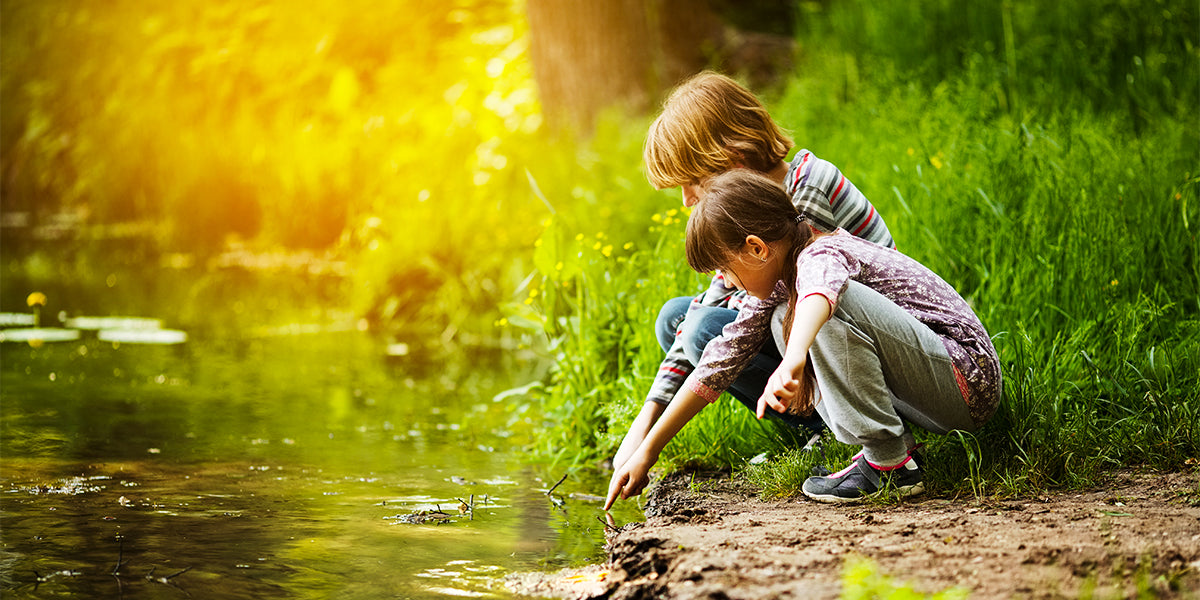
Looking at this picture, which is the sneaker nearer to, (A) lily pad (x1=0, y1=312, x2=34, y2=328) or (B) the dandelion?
(B) the dandelion

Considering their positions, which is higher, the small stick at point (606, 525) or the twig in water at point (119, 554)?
the twig in water at point (119, 554)

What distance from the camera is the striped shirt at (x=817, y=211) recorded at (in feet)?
10.00

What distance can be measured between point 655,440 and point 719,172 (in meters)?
0.73

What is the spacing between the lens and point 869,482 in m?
2.97

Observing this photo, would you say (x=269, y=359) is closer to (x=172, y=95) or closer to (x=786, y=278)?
(x=786, y=278)

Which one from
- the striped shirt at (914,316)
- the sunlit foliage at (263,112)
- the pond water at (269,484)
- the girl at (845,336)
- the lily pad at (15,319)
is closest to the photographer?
the pond water at (269,484)

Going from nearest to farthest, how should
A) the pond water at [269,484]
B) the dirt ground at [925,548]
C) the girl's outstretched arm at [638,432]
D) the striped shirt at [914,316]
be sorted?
the dirt ground at [925,548] → the pond water at [269,484] → the striped shirt at [914,316] → the girl's outstretched arm at [638,432]

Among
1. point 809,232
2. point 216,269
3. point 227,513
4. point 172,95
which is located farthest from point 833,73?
point 172,95

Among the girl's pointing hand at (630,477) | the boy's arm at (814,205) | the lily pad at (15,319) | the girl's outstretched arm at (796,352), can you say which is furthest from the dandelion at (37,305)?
the girl's outstretched arm at (796,352)

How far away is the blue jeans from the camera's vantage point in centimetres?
315

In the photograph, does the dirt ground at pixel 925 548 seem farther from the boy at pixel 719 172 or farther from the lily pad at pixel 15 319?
the lily pad at pixel 15 319

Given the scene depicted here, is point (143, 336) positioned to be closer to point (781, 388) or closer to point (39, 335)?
point (39, 335)

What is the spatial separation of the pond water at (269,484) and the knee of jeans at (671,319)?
518 millimetres

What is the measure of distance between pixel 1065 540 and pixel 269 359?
4529 millimetres
